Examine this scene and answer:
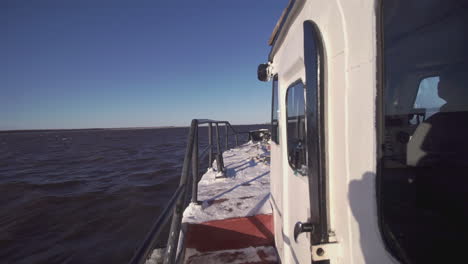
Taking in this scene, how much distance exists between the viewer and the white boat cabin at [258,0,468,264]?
69 cm

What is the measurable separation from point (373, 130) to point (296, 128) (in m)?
0.70

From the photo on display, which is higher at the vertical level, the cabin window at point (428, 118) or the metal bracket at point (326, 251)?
the cabin window at point (428, 118)

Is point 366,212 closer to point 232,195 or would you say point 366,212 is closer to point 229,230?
point 229,230

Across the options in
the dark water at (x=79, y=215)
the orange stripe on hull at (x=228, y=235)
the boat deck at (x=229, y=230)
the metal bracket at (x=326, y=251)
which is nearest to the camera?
the metal bracket at (x=326, y=251)

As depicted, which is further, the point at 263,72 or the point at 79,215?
the point at 79,215

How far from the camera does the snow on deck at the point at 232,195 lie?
8.49 feet

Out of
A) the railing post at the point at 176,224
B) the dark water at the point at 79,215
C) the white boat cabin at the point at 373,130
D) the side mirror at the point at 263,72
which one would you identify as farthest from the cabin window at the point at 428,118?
the dark water at the point at 79,215

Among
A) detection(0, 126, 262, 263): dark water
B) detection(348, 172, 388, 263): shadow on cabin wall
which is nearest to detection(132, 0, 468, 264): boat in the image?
detection(348, 172, 388, 263): shadow on cabin wall

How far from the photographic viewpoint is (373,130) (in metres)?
0.68

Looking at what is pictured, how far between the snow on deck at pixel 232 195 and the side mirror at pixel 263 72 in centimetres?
167

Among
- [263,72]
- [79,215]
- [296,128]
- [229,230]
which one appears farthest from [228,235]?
[79,215]

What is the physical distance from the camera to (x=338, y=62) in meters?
0.82

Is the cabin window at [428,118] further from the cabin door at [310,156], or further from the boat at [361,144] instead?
the cabin door at [310,156]

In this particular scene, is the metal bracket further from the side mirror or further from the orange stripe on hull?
the side mirror
